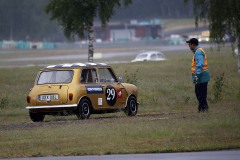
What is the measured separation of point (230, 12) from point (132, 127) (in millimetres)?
7993

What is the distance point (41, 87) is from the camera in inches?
902

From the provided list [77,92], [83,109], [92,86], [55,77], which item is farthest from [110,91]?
[55,77]

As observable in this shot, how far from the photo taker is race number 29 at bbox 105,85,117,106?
23.7 m

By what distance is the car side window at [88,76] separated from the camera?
23.3 metres

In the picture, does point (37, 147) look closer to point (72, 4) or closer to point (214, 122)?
point (214, 122)

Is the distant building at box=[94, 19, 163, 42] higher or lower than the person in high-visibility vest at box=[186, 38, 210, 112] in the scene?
higher

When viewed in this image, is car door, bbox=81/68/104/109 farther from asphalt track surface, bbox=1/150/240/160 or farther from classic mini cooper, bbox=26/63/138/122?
asphalt track surface, bbox=1/150/240/160

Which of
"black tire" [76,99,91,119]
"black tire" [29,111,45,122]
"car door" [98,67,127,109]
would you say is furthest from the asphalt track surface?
"car door" [98,67,127,109]

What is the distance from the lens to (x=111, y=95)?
2380 centimetres

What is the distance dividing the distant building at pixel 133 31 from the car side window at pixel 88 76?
135 meters

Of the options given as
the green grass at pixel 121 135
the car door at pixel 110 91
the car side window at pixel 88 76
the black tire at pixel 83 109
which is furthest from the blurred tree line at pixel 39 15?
the green grass at pixel 121 135

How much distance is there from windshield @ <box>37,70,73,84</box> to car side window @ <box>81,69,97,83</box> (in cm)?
39

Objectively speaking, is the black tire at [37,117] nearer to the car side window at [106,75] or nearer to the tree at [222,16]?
the car side window at [106,75]

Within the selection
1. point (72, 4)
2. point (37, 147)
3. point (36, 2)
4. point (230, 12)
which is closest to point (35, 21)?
point (36, 2)
